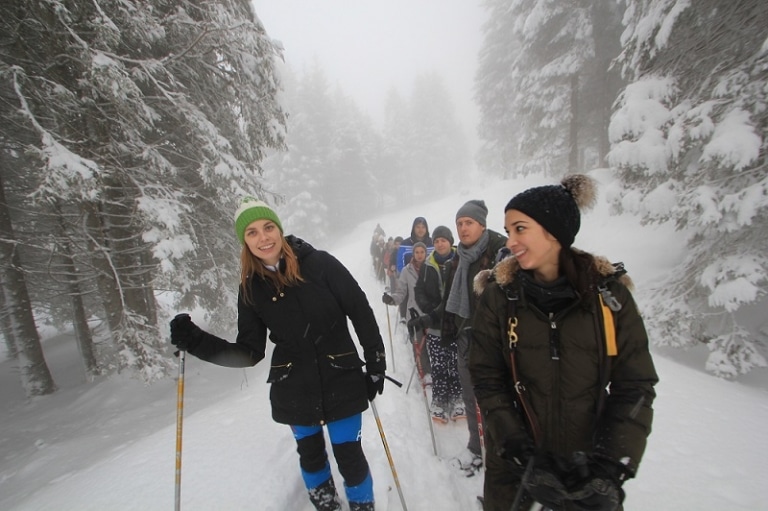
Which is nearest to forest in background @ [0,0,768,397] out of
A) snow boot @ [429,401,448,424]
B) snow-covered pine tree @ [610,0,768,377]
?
snow-covered pine tree @ [610,0,768,377]

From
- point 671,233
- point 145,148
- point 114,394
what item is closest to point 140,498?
point 114,394

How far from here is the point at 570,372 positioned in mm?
1778

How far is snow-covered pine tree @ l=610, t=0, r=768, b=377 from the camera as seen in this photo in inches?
199

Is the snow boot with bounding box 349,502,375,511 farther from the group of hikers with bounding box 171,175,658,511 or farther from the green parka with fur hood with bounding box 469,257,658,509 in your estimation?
the green parka with fur hood with bounding box 469,257,658,509

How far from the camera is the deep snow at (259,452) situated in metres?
3.04

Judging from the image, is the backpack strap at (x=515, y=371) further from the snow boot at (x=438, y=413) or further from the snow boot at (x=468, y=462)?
the snow boot at (x=438, y=413)

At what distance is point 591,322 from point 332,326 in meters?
1.76

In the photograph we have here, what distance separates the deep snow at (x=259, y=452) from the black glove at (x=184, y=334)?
1555 mm

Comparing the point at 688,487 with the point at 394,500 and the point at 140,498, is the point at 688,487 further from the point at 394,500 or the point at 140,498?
the point at 140,498

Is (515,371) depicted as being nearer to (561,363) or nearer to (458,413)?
(561,363)

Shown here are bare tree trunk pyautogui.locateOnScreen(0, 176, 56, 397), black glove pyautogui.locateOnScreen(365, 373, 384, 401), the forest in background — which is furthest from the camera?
bare tree trunk pyautogui.locateOnScreen(0, 176, 56, 397)

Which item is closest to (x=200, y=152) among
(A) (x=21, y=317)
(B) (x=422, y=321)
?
(A) (x=21, y=317)

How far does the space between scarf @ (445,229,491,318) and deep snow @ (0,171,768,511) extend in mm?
1837

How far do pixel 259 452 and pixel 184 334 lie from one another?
6.28 ft
